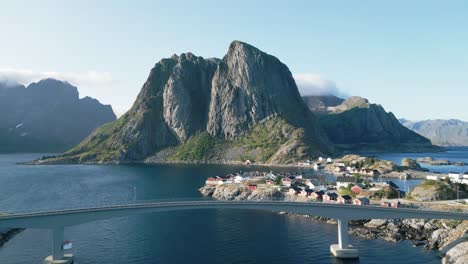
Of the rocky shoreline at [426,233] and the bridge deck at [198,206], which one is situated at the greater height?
the bridge deck at [198,206]

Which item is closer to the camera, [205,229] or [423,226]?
[423,226]

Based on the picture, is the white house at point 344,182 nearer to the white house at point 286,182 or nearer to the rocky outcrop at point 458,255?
the white house at point 286,182

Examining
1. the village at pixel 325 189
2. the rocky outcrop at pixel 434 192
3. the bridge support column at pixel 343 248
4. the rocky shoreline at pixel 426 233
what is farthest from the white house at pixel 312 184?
the bridge support column at pixel 343 248

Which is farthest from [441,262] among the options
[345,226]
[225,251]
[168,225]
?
[168,225]

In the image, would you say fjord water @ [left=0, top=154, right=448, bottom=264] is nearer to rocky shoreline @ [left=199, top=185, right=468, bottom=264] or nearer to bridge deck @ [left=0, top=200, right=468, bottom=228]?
rocky shoreline @ [left=199, top=185, right=468, bottom=264]

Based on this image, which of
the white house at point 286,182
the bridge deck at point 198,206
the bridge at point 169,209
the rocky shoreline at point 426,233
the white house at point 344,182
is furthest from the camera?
the white house at point 286,182

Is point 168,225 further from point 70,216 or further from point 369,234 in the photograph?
point 369,234

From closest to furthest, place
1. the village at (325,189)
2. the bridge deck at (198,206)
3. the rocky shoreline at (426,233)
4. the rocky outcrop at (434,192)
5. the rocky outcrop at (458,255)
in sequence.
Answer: the rocky outcrop at (458,255), the bridge deck at (198,206), the rocky shoreline at (426,233), the rocky outcrop at (434,192), the village at (325,189)

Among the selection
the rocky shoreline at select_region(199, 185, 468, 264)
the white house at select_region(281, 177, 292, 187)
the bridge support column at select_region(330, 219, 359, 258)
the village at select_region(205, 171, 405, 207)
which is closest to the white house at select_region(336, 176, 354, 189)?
the village at select_region(205, 171, 405, 207)
